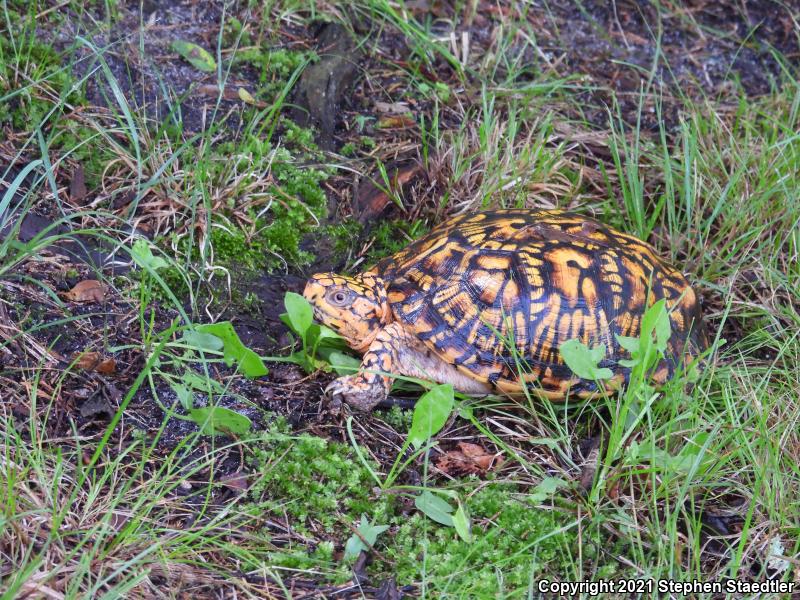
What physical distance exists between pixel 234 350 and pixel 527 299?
1046 mm

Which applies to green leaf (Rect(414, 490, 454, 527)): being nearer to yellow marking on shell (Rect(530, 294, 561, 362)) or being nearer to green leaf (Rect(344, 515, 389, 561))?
green leaf (Rect(344, 515, 389, 561))

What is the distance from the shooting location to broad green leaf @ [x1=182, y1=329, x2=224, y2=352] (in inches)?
105

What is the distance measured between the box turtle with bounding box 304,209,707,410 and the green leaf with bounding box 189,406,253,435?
1.28ft

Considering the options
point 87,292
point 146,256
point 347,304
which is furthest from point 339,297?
point 87,292

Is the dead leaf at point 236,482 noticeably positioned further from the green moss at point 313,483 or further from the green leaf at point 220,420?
the green leaf at point 220,420

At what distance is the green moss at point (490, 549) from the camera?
7.57 feet

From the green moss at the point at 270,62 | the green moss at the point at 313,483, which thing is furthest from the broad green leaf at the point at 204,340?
the green moss at the point at 270,62

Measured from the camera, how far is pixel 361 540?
2383 mm

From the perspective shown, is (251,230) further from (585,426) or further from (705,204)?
(705,204)

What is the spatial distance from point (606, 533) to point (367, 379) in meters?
0.93

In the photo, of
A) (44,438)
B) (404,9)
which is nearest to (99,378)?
(44,438)

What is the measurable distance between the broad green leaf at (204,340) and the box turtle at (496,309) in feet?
1.33

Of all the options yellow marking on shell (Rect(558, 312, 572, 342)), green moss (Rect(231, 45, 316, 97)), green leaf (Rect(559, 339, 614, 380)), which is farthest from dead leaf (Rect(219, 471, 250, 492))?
green moss (Rect(231, 45, 316, 97))

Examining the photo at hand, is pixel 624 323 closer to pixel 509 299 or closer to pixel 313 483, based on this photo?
pixel 509 299
